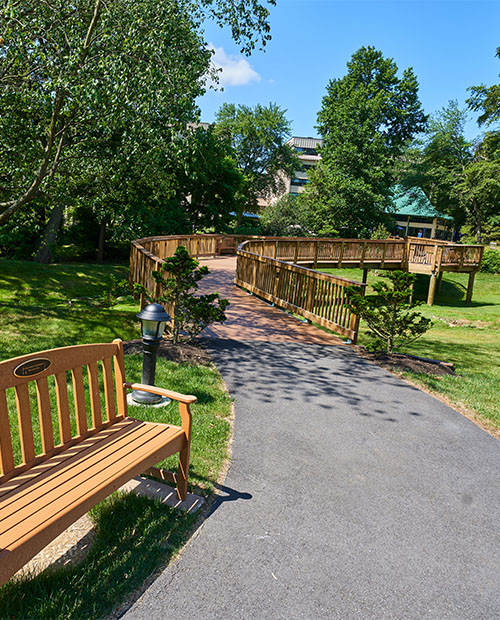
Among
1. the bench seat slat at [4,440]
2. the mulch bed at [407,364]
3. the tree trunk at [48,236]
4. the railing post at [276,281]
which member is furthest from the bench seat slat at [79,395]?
the tree trunk at [48,236]

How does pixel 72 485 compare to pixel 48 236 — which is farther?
pixel 48 236

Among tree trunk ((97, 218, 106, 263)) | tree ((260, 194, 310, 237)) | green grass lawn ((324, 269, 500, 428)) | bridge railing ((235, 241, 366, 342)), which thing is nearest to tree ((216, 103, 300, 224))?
tree ((260, 194, 310, 237))

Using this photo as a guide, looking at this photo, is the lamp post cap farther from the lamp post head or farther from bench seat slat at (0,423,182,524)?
bench seat slat at (0,423,182,524)

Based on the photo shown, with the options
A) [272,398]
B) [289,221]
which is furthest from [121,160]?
[289,221]

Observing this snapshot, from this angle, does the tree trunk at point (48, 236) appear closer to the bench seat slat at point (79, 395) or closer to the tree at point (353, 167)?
the tree at point (353, 167)

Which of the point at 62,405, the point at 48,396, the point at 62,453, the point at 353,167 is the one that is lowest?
the point at 62,453

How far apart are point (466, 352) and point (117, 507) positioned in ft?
34.1

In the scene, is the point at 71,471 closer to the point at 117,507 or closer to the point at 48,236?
the point at 117,507

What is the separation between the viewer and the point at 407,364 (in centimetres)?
869

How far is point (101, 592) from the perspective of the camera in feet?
9.05

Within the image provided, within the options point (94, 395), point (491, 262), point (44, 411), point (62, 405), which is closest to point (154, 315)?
point (94, 395)

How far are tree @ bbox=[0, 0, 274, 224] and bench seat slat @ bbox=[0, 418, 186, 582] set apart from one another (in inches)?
A: 218

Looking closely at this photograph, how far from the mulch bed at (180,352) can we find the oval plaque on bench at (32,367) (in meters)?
4.32

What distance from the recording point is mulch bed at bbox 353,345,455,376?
845cm
